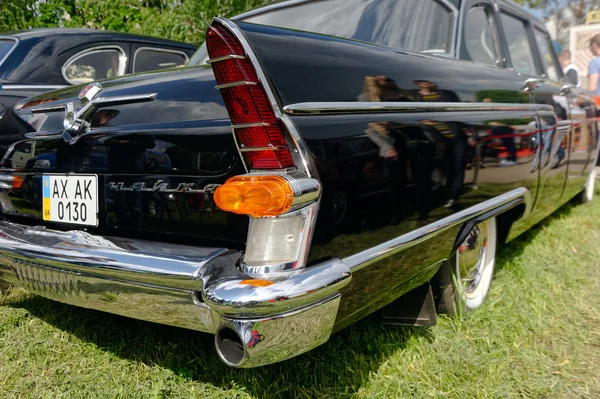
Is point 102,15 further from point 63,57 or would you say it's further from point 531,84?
point 531,84

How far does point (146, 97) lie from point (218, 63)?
432 millimetres

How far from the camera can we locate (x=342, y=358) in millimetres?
2143

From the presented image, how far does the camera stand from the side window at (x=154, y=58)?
479cm

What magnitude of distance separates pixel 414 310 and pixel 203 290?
3.46 ft

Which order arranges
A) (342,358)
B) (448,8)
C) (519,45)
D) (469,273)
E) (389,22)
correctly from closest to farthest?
(342,358), (389,22), (448,8), (469,273), (519,45)

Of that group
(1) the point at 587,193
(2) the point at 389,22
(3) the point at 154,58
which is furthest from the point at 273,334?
(1) the point at 587,193

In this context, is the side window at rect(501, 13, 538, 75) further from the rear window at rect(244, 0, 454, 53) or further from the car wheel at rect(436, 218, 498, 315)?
the car wheel at rect(436, 218, 498, 315)

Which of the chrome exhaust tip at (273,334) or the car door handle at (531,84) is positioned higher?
the car door handle at (531,84)

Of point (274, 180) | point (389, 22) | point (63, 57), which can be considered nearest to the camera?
point (274, 180)

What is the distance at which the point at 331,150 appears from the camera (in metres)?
1.53

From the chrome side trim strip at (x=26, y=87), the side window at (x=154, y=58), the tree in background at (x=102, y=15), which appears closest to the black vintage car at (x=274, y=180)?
the chrome side trim strip at (x=26, y=87)

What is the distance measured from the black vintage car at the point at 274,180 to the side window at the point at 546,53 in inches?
60.7

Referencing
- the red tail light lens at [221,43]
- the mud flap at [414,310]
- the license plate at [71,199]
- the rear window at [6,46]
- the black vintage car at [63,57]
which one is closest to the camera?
the red tail light lens at [221,43]

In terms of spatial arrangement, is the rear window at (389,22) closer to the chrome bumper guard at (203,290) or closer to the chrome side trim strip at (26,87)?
the chrome bumper guard at (203,290)
